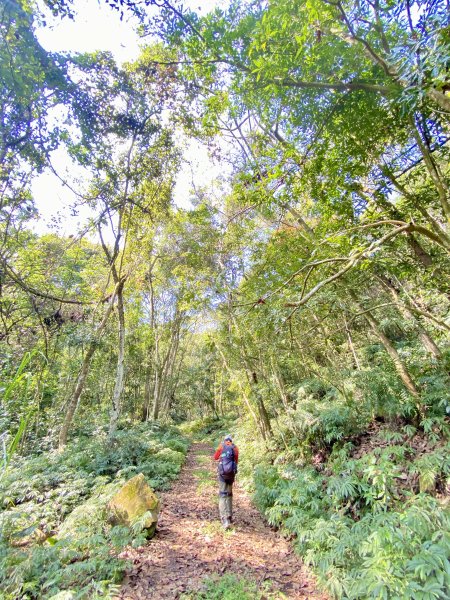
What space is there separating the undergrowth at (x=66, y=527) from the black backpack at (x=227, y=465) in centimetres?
196

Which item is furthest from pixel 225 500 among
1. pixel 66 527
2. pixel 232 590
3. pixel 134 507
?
pixel 66 527

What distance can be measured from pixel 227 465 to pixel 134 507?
6.46ft

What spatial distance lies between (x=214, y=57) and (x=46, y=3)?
290 cm

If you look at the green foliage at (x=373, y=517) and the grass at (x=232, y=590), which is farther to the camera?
the grass at (x=232, y=590)

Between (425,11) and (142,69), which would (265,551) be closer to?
(425,11)

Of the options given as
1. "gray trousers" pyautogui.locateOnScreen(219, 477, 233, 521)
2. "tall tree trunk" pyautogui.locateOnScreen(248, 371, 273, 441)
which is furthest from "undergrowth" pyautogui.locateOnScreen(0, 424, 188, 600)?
"tall tree trunk" pyautogui.locateOnScreen(248, 371, 273, 441)

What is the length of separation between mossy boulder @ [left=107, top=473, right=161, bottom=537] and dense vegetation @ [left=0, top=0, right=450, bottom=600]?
42 cm

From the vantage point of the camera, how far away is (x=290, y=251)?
22.2 ft

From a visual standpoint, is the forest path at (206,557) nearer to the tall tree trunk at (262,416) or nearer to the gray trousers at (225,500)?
the gray trousers at (225,500)

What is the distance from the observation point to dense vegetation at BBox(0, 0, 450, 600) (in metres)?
3.21

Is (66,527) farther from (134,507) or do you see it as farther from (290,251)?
(290,251)

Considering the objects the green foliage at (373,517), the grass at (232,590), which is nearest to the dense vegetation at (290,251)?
the green foliage at (373,517)

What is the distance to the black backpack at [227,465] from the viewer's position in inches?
234

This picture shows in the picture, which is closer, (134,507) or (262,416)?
(134,507)
